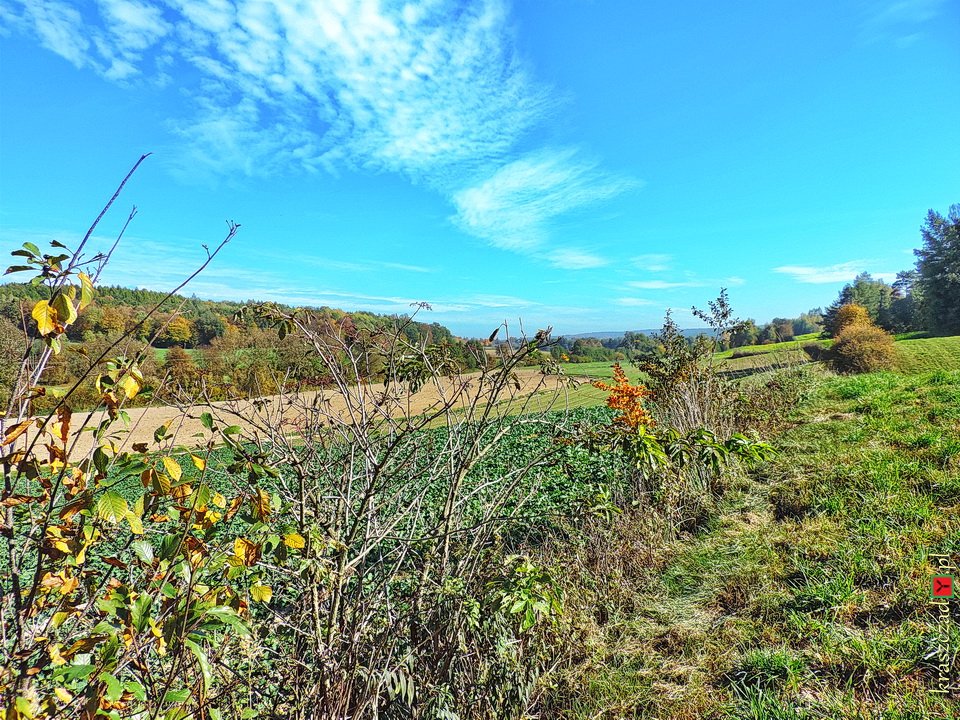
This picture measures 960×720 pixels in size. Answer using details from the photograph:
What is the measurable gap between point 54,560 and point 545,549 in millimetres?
3531

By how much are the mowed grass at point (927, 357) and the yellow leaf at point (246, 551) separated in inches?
667

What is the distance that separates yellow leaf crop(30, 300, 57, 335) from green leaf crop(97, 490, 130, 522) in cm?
45

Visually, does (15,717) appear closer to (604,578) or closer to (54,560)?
(54,560)

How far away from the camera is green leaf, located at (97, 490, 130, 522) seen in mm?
1129

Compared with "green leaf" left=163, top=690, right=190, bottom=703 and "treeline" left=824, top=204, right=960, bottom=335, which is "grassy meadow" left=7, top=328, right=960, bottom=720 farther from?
"treeline" left=824, top=204, right=960, bottom=335

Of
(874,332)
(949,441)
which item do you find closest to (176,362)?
(949,441)

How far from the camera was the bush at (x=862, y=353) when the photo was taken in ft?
44.1

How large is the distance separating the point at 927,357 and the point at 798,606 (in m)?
A: 15.8

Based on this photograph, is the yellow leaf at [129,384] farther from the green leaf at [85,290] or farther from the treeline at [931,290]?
the treeline at [931,290]

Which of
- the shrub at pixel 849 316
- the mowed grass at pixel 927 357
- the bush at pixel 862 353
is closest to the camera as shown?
the mowed grass at pixel 927 357

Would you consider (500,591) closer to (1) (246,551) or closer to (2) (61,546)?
(1) (246,551)

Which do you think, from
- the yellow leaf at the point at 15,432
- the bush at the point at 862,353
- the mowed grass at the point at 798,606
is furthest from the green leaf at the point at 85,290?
the bush at the point at 862,353

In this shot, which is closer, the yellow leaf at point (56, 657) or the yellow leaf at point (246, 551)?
the yellow leaf at point (56, 657)

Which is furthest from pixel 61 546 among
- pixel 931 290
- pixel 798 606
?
pixel 931 290
